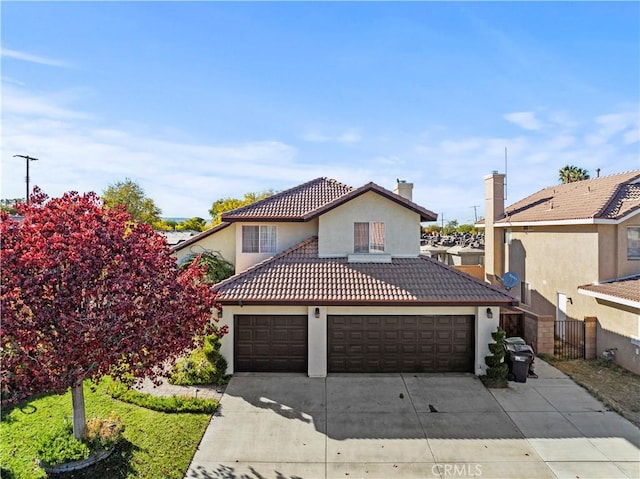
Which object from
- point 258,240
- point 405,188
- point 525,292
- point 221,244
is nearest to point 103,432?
point 258,240

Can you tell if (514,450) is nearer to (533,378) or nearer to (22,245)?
(533,378)

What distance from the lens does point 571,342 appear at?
16.4m

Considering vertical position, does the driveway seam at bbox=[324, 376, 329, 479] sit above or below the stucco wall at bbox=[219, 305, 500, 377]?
below

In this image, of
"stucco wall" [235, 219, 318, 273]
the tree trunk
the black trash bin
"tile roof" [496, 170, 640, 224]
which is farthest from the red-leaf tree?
"tile roof" [496, 170, 640, 224]

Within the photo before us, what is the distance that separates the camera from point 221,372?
508 inches

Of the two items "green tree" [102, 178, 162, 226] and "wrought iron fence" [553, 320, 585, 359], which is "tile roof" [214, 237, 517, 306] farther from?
"green tree" [102, 178, 162, 226]

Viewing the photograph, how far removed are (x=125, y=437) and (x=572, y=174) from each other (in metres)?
52.5

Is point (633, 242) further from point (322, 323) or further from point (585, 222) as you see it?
point (322, 323)

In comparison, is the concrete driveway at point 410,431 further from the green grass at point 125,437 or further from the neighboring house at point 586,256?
the neighboring house at point 586,256

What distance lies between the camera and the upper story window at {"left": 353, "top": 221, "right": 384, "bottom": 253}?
51.0ft

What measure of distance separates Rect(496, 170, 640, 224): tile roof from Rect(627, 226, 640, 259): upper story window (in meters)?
1.02

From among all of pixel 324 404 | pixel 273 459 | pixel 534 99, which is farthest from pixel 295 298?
pixel 534 99

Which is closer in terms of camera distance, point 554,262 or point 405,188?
point 554,262

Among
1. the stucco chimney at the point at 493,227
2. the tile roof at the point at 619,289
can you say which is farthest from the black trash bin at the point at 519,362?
the stucco chimney at the point at 493,227
